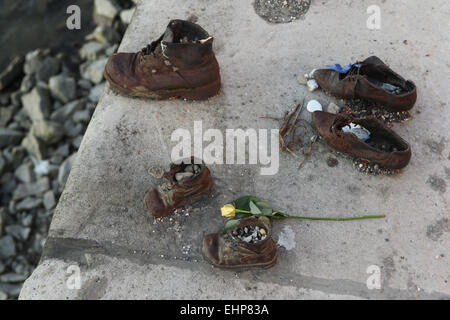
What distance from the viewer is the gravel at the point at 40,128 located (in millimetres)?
3904

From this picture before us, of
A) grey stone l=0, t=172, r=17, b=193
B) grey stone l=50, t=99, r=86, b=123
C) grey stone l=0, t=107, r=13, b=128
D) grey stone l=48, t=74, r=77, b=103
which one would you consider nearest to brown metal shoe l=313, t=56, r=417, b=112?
grey stone l=50, t=99, r=86, b=123

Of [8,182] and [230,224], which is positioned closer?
[230,224]

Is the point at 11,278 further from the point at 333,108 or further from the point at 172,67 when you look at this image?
the point at 333,108

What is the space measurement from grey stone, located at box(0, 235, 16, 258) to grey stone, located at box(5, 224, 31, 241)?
64mm

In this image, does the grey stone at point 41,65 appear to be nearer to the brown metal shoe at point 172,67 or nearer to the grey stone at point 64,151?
the grey stone at point 64,151

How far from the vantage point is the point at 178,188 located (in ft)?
7.77

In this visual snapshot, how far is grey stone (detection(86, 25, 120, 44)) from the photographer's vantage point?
4.91m

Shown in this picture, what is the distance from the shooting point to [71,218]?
2.52 m

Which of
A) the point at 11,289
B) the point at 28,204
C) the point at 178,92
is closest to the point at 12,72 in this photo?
the point at 28,204

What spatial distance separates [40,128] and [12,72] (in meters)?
1.02

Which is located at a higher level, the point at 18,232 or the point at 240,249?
the point at 240,249

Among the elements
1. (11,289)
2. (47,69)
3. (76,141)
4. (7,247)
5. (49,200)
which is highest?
(47,69)

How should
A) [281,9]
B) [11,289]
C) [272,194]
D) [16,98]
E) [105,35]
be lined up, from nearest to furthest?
[272,194] → [281,9] → [11,289] → [16,98] → [105,35]

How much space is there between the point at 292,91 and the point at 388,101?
664 millimetres
